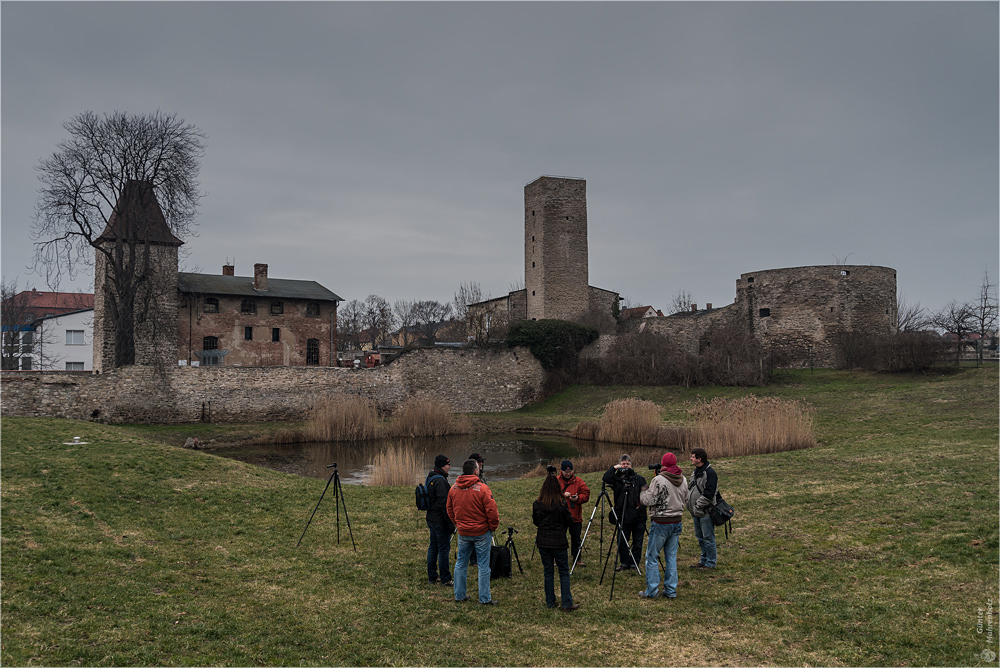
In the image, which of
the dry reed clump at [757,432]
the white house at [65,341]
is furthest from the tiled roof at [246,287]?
the dry reed clump at [757,432]

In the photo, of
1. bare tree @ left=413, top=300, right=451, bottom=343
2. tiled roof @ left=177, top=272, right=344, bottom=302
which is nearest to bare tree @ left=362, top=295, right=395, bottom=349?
bare tree @ left=413, top=300, right=451, bottom=343

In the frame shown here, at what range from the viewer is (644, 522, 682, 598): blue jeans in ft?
23.0

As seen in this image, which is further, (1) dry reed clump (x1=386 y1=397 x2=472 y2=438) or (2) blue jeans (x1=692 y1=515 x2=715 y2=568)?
(1) dry reed clump (x1=386 y1=397 x2=472 y2=438)

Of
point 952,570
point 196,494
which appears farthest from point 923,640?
point 196,494

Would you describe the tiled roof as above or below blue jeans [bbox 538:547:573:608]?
above

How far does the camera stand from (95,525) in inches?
355

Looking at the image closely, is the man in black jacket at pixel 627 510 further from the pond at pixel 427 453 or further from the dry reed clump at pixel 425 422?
the dry reed clump at pixel 425 422

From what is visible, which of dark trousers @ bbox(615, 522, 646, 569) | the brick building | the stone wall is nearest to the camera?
dark trousers @ bbox(615, 522, 646, 569)

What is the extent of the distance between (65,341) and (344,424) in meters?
35.0

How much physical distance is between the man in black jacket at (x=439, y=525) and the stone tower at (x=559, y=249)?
3302cm

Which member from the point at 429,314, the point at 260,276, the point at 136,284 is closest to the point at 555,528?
the point at 136,284

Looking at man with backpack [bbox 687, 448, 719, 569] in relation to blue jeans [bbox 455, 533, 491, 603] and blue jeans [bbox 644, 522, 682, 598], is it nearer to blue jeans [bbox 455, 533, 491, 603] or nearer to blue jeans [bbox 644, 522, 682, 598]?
blue jeans [bbox 644, 522, 682, 598]

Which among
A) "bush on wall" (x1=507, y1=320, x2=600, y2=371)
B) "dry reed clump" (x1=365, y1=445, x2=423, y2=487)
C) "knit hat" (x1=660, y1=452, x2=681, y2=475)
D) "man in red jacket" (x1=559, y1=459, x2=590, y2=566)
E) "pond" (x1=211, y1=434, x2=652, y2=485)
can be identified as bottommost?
"pond" (x1=211, y1=434, x2=652, y2=485)

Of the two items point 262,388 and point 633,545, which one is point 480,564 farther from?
point 262,388
